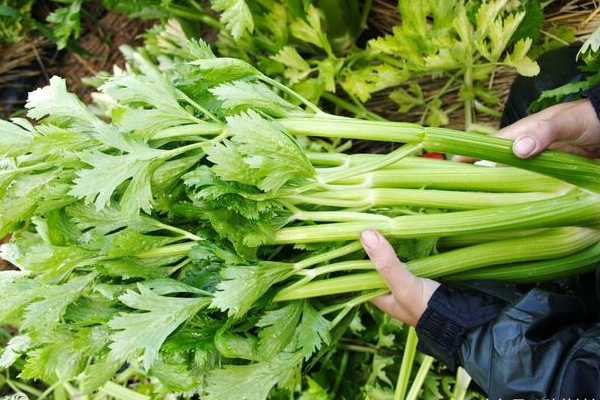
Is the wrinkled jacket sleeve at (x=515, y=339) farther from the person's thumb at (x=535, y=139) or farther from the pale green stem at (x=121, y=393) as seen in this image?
the pale green stem at (x=121, y=393)

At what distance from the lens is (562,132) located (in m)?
1.31

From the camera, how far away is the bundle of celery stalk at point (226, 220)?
3.77ft

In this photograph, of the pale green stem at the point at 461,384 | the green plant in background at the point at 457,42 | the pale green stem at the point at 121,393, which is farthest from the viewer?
the pale green stem at the point at 121,393

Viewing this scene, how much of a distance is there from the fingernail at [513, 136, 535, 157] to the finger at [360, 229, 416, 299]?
32 cm

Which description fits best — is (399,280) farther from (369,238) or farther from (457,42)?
(457,42)

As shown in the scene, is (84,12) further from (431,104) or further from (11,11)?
(431,104)

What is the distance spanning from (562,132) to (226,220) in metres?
0.75

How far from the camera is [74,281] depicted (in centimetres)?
121

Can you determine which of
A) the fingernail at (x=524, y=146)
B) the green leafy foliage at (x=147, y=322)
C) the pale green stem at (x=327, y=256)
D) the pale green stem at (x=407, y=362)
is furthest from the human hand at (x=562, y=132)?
the green leafy foliage at (x=147, y=322)

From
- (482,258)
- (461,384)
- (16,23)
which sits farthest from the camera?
(16,23)

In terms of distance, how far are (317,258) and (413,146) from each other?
310 mm

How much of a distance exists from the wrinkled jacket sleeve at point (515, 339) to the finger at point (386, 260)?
3.2 inches

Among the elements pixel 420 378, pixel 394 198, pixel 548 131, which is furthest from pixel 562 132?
pixel 420 378

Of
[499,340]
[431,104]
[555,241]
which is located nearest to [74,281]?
[499,340]
